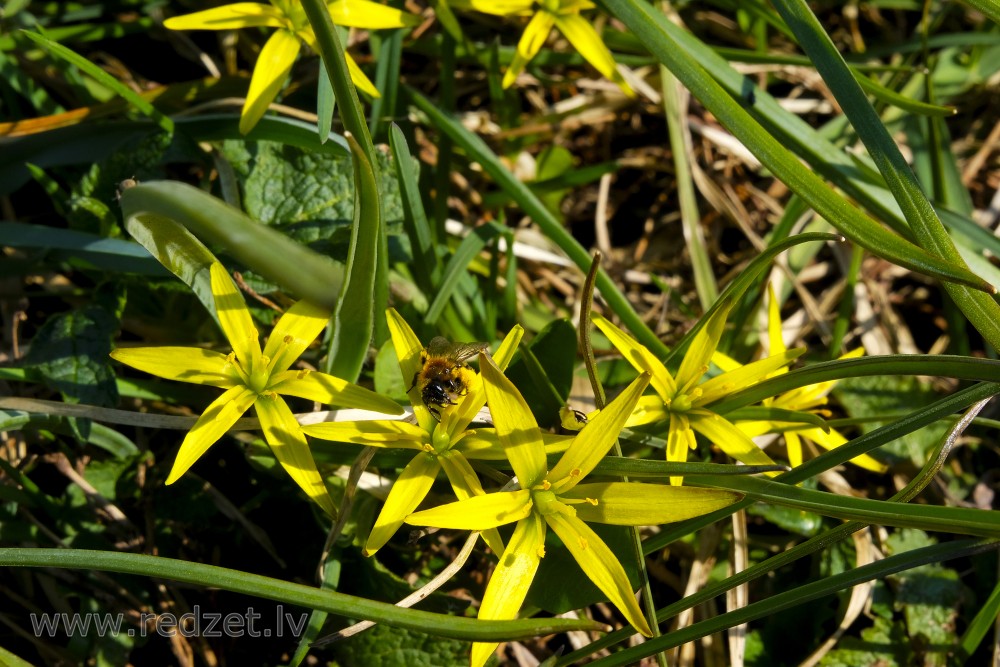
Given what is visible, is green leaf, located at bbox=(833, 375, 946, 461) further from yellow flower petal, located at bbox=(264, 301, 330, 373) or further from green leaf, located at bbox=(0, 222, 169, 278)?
green leaf, located at bbox=(0, 222, 169, 278)

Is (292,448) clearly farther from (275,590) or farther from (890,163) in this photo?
(890,163)

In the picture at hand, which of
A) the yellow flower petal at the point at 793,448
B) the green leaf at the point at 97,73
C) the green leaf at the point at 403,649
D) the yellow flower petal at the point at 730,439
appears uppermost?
the green leaf at the point at 97,73

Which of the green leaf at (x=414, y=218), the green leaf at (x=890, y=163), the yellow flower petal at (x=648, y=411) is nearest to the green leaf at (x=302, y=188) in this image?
the green leaf at (x=414, y=218)

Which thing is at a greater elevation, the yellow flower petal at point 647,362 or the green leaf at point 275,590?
the yellow flower petal at point 647,362

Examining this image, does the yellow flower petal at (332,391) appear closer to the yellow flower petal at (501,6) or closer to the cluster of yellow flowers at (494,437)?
the cluster of yellow flowers at (494,437)

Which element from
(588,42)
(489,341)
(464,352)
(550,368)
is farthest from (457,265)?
(588,42)

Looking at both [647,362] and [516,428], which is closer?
[516,428]

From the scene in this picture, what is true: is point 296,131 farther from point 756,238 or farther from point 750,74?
point 750,74

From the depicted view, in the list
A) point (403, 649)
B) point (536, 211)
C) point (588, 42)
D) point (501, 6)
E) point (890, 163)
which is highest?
point (501, 6)
